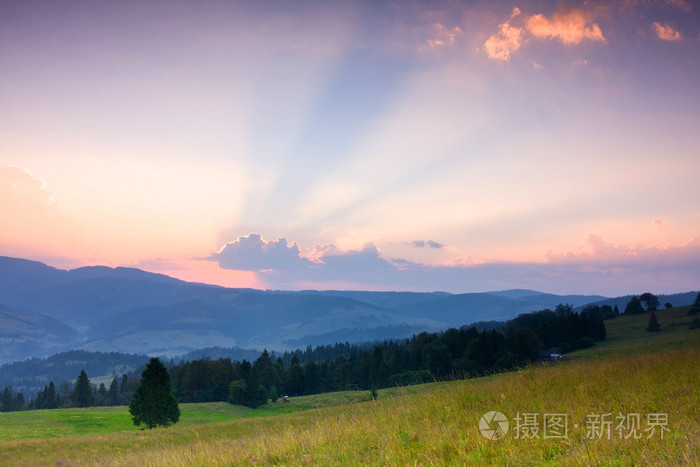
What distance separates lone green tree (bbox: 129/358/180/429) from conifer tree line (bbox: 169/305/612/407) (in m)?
37.2

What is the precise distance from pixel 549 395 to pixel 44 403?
152 m

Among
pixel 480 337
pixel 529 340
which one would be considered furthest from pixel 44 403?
pixel 529 340

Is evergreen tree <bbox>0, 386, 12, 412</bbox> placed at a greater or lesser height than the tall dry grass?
lesser

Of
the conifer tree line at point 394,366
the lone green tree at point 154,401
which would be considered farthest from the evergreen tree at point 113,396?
the lone green tree at point 154,401

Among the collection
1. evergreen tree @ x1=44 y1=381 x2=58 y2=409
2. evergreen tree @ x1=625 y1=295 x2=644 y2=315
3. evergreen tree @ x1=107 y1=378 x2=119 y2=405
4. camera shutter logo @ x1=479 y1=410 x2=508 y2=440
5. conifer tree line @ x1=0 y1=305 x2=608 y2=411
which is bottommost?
evergreen tree @ x1=107 y1=378 x2=119 y2=405

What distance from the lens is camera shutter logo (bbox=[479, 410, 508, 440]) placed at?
23.8 ft

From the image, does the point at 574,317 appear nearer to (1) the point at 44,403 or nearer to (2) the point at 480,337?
(2) the point at 480,337

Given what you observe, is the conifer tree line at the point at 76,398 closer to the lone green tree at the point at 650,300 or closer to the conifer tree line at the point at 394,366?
the conifer tree line at the point at 394,366

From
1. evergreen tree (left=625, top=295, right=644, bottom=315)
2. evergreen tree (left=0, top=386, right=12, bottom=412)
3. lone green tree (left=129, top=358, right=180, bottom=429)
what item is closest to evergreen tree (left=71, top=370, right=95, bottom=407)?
evergreen tree (left=0, top=386, right=12, bottom=412)

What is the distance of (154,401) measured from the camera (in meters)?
54.1

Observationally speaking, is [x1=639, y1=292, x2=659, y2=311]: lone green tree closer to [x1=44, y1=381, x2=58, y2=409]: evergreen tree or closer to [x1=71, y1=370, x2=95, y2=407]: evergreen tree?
[x1=71, y1=370, x2=95, y2=407]: evergreen tree

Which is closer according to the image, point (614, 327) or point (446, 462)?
point (446, 462)

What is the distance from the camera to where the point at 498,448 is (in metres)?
6.41

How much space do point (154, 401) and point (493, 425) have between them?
58246mm
